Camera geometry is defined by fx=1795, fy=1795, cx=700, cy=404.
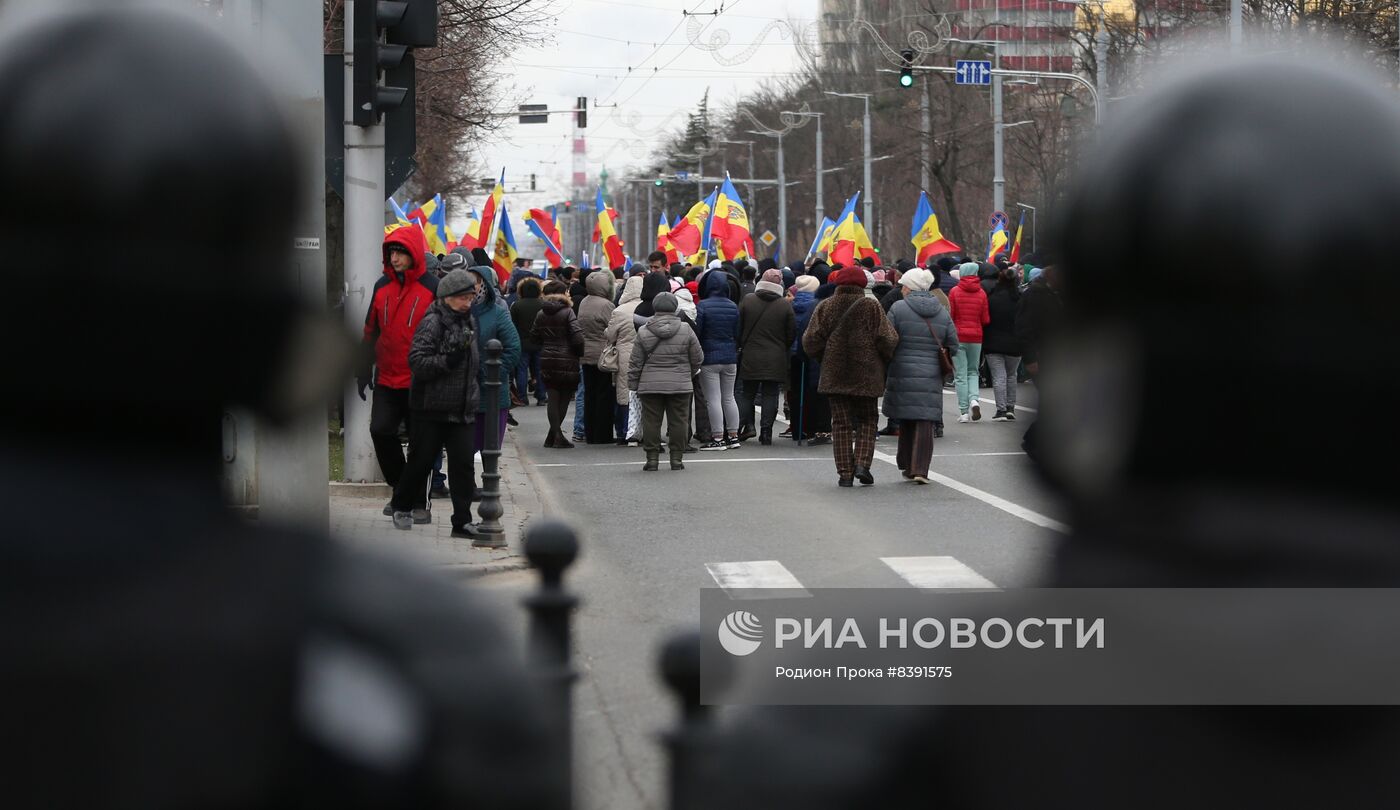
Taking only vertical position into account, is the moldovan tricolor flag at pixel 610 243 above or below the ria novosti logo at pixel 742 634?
above

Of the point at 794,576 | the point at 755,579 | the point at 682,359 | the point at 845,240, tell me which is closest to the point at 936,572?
the point at 794,576

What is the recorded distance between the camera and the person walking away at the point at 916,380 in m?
14.5

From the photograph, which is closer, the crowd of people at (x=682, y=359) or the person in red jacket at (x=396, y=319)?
the crowd of people at (x=682, y=359)

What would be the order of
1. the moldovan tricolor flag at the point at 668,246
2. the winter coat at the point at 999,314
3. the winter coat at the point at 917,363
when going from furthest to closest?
the moldovan tricolor flag at the point at 668,246
the winter coat at the point at 999,314
the winter coat at the point at 917,363

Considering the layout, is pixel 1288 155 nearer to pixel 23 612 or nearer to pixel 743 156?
pixel 23 612

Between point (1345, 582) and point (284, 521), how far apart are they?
2.56 feet

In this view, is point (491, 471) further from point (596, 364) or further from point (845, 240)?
point (845, 240)

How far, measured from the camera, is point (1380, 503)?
1.31 m

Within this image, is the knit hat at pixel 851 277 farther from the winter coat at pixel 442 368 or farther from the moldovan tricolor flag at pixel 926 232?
the moldovan tricolor flag at pixel 926 232

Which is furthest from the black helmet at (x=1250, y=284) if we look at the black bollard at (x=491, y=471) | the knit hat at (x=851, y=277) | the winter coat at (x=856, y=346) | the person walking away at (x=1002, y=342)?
the person walking away at (x=1002, y=342)

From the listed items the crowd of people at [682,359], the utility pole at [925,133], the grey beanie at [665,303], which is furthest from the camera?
the utility pole at [925,133]

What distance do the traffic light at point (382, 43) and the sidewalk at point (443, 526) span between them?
8.60 ft

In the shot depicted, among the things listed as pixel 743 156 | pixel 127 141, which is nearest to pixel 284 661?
pixel 127 141

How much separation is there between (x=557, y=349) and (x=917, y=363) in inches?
189
